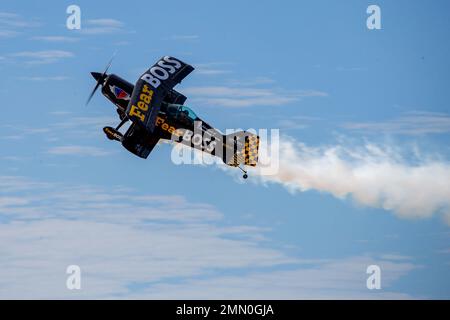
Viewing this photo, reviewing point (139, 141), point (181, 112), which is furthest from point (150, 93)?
point (139, 141)

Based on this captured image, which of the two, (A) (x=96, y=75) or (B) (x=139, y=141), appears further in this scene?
(A) (x=96, y=75)

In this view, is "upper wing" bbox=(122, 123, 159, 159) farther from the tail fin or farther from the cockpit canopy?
the tail fin

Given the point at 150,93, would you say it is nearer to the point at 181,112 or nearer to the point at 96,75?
the point at 181,112

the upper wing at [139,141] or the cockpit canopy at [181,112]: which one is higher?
the cockpit canopy at [181,112]

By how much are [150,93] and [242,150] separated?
595cm

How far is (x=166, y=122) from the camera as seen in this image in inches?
2454

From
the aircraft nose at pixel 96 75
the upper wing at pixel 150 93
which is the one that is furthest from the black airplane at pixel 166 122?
the aircraft nose at pixel 96 75

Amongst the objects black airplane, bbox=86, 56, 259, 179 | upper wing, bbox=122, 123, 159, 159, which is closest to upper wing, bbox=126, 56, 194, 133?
black airplane, bbox=86, 56, 259, 179

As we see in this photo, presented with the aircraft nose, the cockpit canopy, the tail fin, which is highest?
the aircraft nose

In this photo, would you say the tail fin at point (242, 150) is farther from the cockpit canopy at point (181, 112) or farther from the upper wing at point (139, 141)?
the upper wing at point (139, 141)

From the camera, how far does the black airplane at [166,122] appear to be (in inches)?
2397

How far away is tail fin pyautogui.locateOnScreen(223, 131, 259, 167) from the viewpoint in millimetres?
61938

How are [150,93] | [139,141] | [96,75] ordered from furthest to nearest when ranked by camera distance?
[96,75], [139,141], [150,93]
